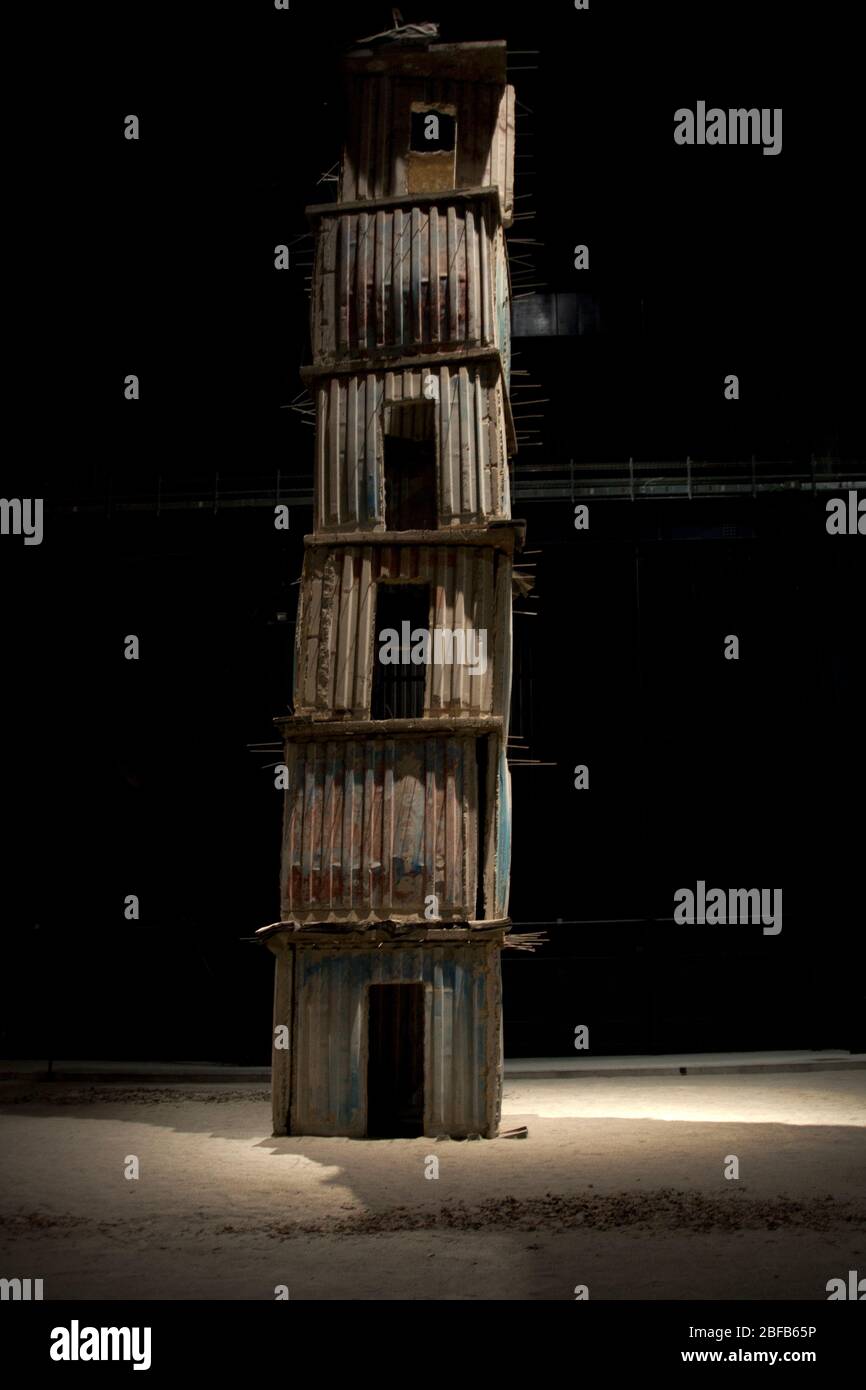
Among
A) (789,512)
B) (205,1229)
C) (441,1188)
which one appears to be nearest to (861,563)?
(789,512)

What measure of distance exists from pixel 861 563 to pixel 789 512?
1724mm

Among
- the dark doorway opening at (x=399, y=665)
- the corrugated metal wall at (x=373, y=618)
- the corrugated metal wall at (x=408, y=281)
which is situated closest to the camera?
the corrugated metal wall at (x=373, y=618)

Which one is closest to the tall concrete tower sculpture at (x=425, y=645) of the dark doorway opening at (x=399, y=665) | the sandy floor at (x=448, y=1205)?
the sandy floor at (x=448, y=1205)

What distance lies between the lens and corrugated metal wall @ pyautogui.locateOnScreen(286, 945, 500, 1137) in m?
15.2

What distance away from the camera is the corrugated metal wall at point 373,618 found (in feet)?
53.1

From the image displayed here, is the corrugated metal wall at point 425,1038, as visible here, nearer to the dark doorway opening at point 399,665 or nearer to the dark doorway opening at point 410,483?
the dark doorway opening at point 410,483

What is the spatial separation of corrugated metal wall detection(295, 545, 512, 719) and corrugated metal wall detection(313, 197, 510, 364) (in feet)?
9.43

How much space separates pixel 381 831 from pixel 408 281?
288 inches

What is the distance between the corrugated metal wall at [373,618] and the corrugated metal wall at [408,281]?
2.88 metres

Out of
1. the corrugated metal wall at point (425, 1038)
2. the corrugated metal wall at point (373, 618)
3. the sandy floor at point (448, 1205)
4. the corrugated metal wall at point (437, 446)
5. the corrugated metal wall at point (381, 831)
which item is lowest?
the sandy floor at point (448, 1205)

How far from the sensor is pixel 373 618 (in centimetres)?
1634

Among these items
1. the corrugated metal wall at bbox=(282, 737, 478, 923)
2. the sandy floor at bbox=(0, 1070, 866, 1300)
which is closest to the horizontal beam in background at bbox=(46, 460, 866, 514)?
the corrugated metal wall at bbox=(282, 737, 478, 923)

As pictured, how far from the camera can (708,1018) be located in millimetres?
24609

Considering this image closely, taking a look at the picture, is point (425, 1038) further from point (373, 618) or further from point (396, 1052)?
point (373, 618)
